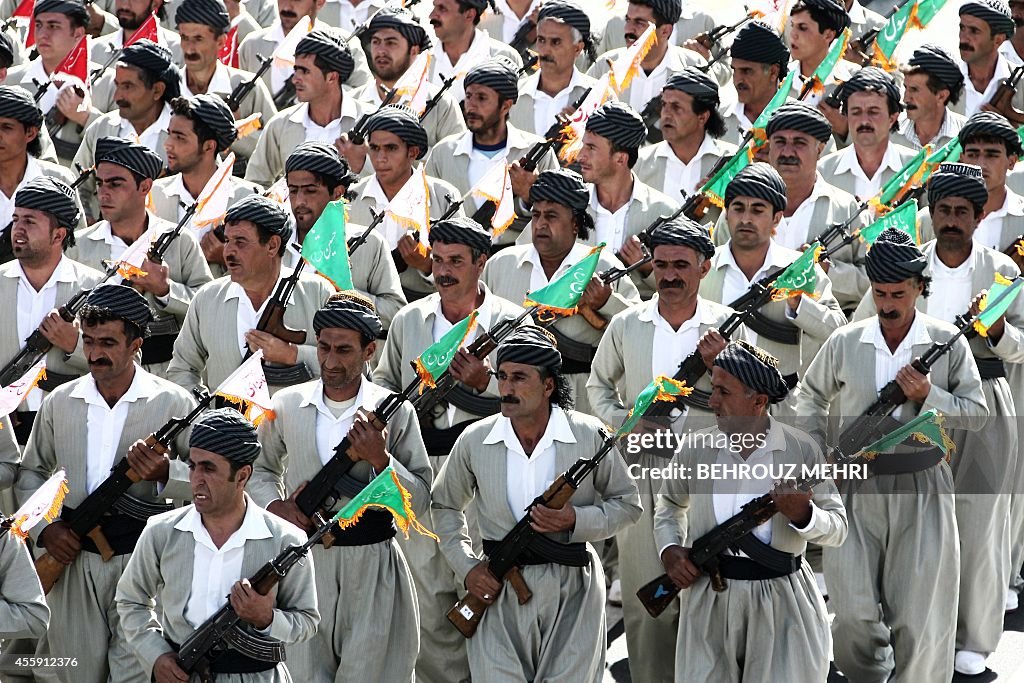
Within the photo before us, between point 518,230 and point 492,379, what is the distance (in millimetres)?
2604

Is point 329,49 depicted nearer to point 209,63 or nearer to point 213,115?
point 209,63

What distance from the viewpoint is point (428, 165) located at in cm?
1412

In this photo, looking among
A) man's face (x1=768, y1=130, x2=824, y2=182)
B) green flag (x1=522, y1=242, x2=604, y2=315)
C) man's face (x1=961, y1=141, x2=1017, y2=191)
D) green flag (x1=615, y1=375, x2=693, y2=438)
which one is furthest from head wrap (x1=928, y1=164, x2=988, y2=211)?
green flag (x1=615, y1=375, x2=693, y2=438)

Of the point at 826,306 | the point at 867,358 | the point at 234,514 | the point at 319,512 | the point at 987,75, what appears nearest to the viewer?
the point at 234,514

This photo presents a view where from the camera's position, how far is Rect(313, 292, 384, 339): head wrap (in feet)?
33.0

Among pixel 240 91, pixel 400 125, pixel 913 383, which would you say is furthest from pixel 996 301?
pixel 240 91

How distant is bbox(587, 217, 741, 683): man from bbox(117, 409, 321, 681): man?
256 centimetres

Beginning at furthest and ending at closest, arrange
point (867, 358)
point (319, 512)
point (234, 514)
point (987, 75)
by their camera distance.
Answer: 1. point (987, 75)
2. point (867, 358)
3. point (319, 512)
4. point (234, 514)

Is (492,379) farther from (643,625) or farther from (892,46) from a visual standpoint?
(892,46)

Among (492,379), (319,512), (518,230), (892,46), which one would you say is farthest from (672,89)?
(319,512)

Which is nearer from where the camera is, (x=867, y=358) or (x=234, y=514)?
(x=234, y=514)

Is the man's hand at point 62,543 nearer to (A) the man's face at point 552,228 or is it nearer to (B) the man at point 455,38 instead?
(A) the man's face at point 552,228

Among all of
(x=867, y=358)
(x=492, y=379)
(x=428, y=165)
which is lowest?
(x=492, y=379)

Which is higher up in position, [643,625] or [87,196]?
[87,196]
